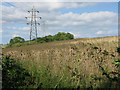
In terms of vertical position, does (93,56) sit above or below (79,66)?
above

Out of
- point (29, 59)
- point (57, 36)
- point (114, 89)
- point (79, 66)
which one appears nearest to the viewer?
point (114, 89)

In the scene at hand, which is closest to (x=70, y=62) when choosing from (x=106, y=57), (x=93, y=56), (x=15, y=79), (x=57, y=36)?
(x=93, y=56)

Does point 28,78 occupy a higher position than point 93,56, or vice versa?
point 93,56

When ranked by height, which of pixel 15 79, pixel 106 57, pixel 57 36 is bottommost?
pixel 15 79

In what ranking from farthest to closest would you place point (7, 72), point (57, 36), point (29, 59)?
point (57, 36), point (29, 59), point (7, 72)

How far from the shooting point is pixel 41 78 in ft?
14.8

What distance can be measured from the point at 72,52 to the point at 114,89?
75.1 inches

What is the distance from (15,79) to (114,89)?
9.42 ft

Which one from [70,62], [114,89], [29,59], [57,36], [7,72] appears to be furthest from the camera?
[57,36]

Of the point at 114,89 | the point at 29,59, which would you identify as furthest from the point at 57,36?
the point at 114,89

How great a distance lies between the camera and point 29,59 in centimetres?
560

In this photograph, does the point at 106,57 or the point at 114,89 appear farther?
the point at 106,57

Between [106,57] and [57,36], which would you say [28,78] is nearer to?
[106,57]

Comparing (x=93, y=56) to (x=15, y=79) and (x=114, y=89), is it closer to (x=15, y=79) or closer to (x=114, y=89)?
(x=114, y=89)
